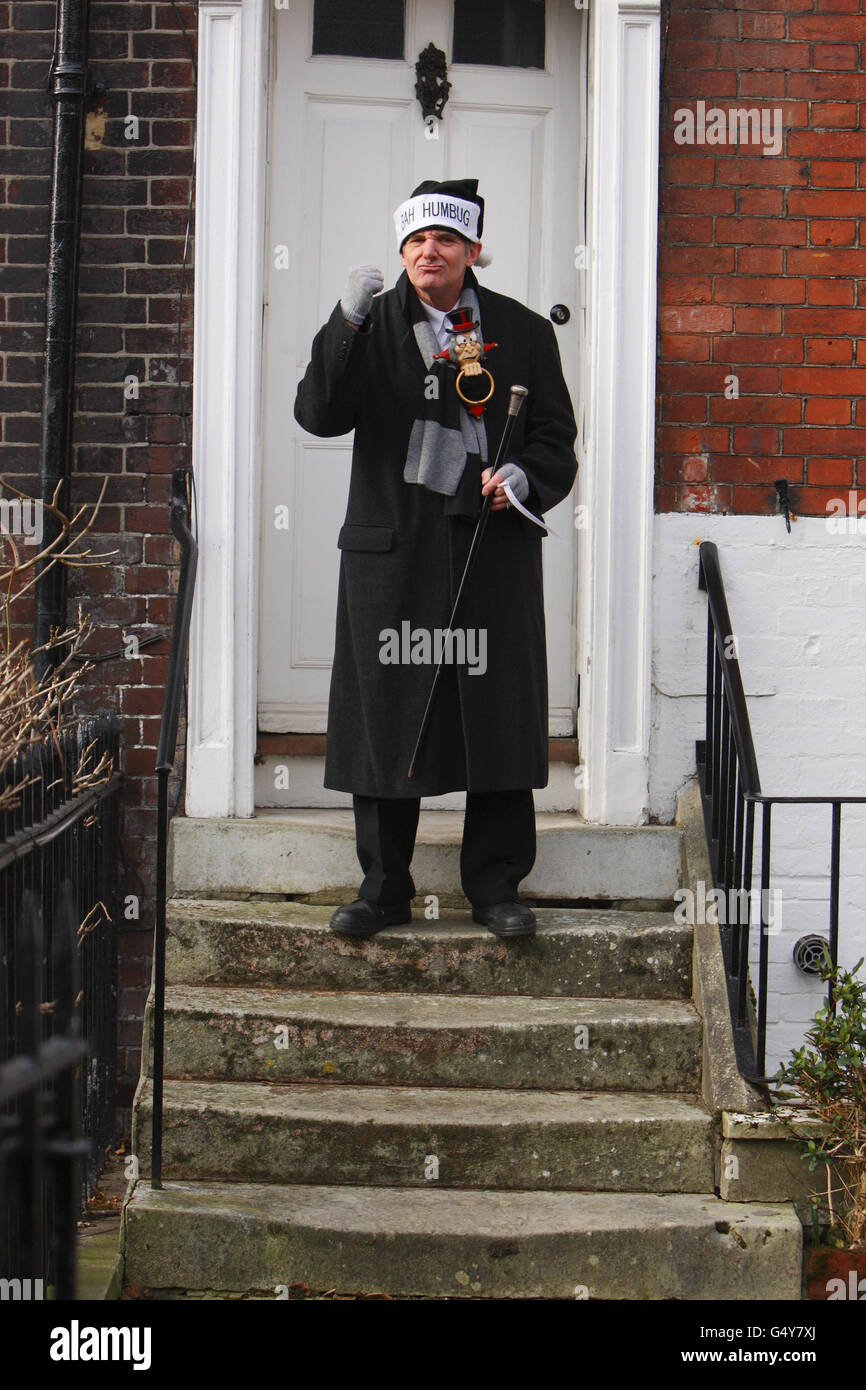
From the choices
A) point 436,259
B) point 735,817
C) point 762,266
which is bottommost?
point 735,817

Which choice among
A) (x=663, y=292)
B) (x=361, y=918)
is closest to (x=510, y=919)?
(x=361, y=918)

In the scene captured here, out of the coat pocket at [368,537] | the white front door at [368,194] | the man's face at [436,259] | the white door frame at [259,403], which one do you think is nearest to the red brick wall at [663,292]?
the white door frame at [259,403]

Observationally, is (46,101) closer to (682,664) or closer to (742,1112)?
(682,664)

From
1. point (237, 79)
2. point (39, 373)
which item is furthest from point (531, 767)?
point (237, 79)

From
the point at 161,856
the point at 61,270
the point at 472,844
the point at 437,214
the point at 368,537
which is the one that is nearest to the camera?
the point at 161,856

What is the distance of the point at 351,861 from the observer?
13.4 feet

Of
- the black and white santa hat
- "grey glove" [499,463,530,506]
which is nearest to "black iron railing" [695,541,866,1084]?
"grey glove" [499,463,530,506]

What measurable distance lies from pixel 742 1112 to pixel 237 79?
3.27 m

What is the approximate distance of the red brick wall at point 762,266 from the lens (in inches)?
172

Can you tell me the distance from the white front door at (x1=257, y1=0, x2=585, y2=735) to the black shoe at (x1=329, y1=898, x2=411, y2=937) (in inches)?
38.0

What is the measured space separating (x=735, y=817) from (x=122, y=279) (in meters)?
2.46

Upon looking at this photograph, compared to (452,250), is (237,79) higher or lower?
higher

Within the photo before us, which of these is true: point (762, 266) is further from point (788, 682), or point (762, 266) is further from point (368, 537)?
point (368, 537)

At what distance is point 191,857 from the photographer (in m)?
4.11
